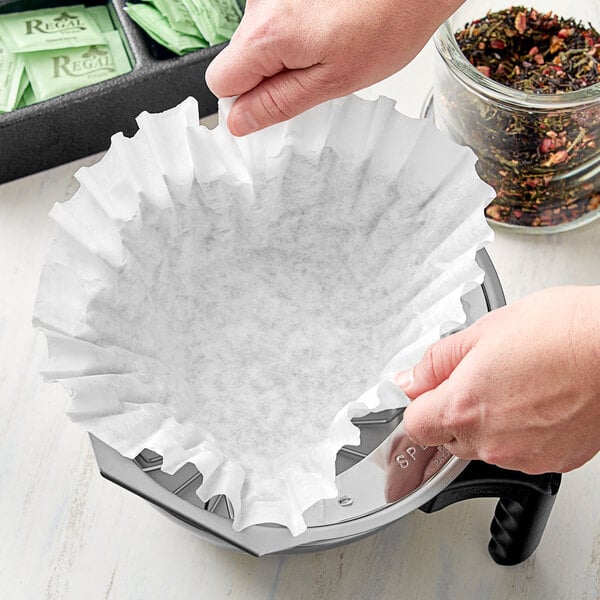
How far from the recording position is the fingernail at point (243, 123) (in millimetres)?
677

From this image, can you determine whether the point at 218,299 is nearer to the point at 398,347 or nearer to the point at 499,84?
the point at 398,347

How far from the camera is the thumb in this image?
59 centimetres

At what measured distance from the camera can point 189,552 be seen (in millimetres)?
750

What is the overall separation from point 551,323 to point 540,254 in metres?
0.33

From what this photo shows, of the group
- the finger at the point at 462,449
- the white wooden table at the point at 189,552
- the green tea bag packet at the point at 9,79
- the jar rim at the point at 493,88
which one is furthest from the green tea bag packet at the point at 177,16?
the finger at the point at 462,449

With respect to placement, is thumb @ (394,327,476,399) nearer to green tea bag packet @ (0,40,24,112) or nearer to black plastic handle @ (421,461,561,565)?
black plastic handle @ (421,461,561,565)

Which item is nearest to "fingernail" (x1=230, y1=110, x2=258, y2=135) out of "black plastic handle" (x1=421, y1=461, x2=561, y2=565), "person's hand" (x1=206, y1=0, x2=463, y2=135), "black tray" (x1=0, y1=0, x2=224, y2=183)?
"person's hand" (x1=206, y1=0, x2=463, y2=135)

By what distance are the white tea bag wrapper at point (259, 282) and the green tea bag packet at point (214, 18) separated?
0.18 m

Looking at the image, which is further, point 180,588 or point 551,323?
point 180,588

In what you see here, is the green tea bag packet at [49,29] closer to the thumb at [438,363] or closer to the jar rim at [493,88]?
the jar rim at [493,88]

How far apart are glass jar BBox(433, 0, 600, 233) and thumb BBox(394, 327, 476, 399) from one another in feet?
0.75

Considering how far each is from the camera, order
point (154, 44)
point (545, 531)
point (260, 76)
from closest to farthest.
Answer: point (260, 76) < point (545, 531) < point (154, 44)

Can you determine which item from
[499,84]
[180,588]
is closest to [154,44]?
[499,84]

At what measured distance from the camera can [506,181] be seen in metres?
0.82
